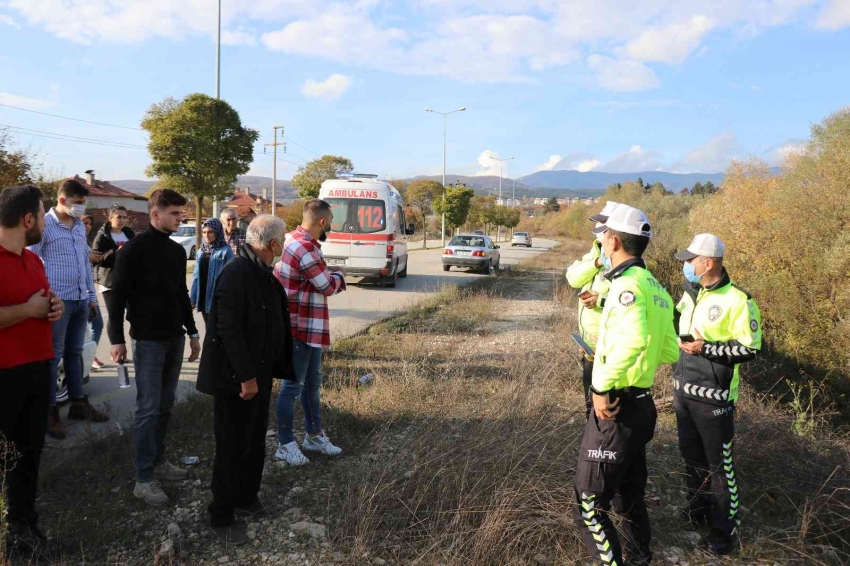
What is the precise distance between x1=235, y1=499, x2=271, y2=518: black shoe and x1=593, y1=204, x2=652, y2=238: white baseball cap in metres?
2.48

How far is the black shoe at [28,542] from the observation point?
278cm

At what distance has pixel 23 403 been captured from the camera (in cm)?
288

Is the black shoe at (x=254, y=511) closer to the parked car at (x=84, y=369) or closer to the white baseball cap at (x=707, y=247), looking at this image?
the parked car at (x=84, y=369)

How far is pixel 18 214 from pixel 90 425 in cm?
247

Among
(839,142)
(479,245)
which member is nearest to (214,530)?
(839,142)

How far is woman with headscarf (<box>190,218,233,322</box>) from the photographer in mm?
5652

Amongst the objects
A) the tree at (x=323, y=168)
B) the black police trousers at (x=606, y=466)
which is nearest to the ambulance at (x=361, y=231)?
the black police trousers at (x=606, y=466)

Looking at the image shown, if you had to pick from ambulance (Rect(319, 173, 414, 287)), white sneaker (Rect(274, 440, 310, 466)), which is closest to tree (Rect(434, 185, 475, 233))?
ambulance (Rect(319, 173, 414, 287))

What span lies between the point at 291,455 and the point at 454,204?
1690 inches

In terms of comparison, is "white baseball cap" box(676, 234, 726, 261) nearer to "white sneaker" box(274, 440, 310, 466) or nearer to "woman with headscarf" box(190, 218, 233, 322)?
"white sneaker" box(274, 440, 310, 466)

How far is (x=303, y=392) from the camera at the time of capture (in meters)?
4.31

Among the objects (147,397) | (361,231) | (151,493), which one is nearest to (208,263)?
(147,397)

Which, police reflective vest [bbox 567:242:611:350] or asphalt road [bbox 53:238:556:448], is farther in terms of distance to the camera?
asphalt road [bbox 53:238:556:448]

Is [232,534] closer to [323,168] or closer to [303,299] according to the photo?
[303,299]
